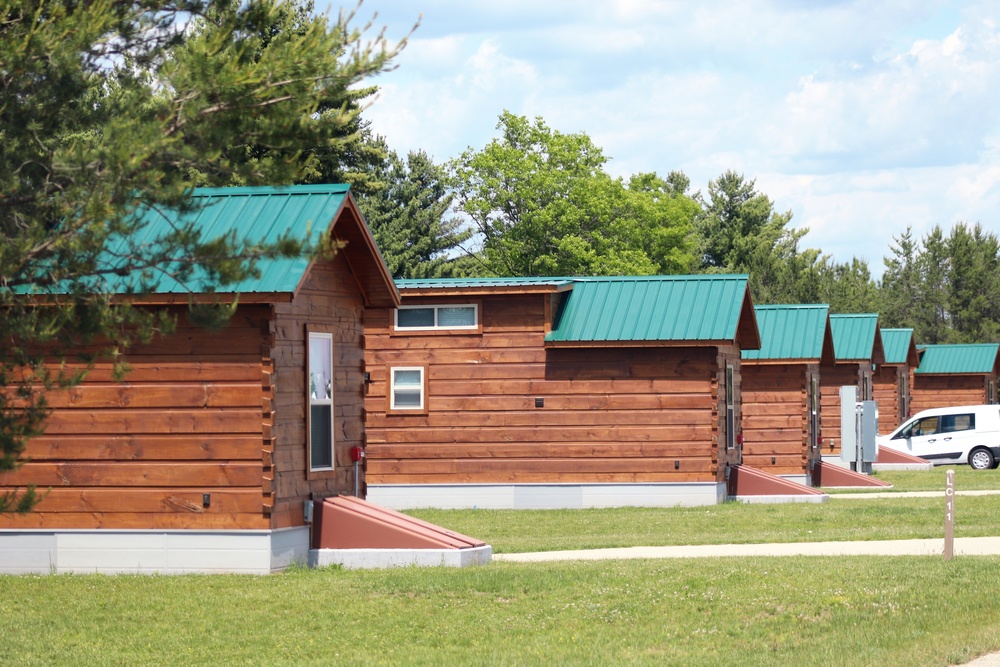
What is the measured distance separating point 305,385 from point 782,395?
20.3 m

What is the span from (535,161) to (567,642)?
6449 cm

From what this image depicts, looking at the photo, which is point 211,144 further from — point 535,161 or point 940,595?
point 535,161

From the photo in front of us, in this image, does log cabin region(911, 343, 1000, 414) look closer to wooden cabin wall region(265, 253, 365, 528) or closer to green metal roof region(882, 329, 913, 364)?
green metal roof region(882, 329, 913, 364)

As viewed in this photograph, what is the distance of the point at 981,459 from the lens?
44.8 meters

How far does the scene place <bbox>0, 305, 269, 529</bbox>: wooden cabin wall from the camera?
666 inches

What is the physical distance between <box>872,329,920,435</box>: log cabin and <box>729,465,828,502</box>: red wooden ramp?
21447 mm

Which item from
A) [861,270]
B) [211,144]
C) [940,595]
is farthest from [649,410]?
[861,270]

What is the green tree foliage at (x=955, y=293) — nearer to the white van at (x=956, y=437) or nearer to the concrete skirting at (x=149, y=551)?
the white van at (x=956, y=437)

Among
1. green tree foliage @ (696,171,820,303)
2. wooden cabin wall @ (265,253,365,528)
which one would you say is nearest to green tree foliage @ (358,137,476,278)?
green tree foliage @ (696,171,820,303)

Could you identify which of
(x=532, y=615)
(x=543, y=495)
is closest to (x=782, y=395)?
(x=543, y=495)

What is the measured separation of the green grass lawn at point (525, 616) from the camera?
1222 centimetres

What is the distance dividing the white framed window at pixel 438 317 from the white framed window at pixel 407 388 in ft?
2.85

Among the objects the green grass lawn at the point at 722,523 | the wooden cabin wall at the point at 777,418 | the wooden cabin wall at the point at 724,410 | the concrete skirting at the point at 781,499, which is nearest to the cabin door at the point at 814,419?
the wooden cabin wall at the point at 777,418

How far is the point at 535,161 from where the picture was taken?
7606cm
